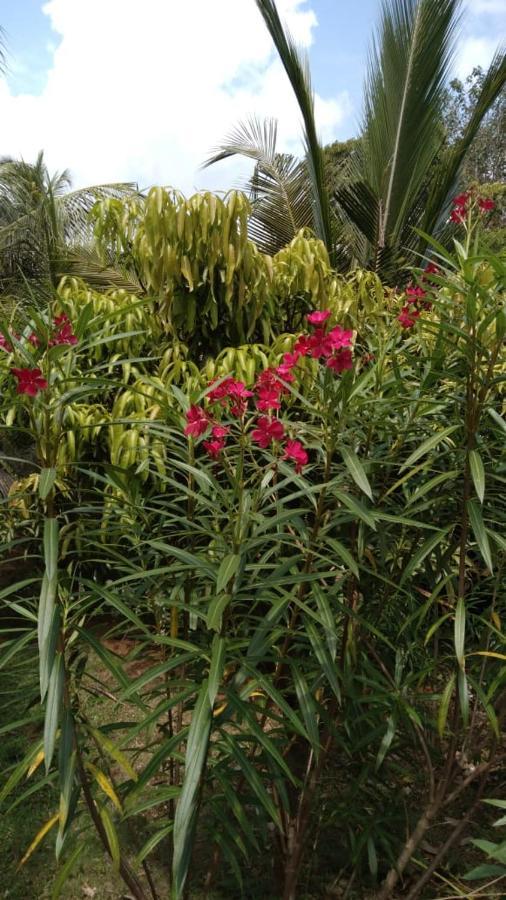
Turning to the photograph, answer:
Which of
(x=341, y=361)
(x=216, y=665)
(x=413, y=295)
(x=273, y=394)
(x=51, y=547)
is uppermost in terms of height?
(x=413, y=295)

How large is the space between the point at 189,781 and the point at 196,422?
0.63m

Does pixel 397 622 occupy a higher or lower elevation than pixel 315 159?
lower

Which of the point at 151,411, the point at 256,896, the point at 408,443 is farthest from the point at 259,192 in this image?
the point at 256,896

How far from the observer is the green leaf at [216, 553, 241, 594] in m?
0.95

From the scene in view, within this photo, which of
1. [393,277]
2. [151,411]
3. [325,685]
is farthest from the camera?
[393,277]

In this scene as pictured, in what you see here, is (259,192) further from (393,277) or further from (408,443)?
(408,443)

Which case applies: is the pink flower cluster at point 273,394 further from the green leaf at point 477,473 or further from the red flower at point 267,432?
the green leaf at point 477,473

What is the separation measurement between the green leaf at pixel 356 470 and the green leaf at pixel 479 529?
0.18 meters

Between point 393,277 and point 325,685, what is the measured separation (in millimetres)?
4360

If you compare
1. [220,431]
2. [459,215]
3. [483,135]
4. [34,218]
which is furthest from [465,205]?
[483,135]

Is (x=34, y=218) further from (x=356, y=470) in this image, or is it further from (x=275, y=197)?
(x=356, y=470)

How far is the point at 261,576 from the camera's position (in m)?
1.36

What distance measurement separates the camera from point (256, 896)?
1.69 meters

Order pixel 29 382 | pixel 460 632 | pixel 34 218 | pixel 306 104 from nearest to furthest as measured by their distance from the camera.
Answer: pixel 29 382 < pixel 460 632 < pixel 306 104 < pixel 34 218
